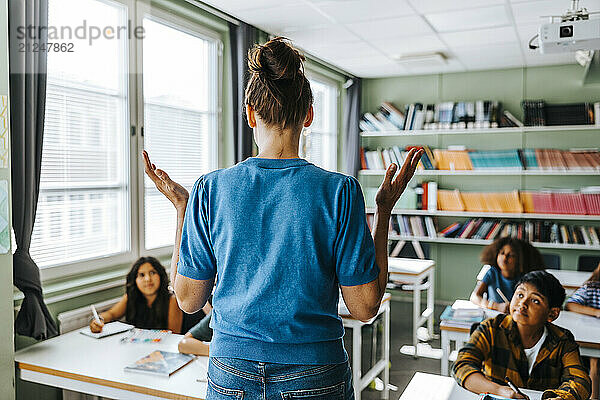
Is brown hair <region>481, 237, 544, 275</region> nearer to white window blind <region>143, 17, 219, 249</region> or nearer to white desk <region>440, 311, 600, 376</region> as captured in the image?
white desk <region>440, 311, 600, 376</region>

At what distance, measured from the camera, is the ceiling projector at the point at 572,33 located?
132 inches

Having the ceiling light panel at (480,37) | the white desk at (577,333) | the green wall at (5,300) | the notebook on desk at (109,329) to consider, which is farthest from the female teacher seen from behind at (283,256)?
the ceiling light panel at (480,37)

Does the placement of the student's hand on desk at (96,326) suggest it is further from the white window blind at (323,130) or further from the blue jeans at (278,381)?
the white window blind at (323,130)

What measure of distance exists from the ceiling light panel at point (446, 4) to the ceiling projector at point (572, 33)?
42 centimetres

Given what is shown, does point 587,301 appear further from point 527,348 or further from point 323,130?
point 323,130

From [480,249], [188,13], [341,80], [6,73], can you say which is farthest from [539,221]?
[6,73]

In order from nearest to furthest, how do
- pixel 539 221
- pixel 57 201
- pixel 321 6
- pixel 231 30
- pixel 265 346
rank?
pixel 265 346, pixel 57 201, pixel 321 6, pixel 231 30, pixel 539 221

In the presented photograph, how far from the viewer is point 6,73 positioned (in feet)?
7.47

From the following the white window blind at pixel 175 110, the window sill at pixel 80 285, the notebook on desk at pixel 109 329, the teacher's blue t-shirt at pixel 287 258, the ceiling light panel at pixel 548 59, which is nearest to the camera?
the teacher's blue t-shirt at pixel 287 258

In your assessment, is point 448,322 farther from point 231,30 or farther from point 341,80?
point 341,80

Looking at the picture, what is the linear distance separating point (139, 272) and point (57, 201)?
Result: 0.59 metres

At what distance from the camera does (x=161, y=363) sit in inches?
89.2

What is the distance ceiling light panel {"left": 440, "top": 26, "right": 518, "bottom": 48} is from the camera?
450 cm

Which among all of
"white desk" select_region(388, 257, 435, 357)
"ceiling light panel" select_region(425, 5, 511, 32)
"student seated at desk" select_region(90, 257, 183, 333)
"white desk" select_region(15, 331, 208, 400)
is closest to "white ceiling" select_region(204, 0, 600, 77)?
"ceiling light panel" select_region(425, 5, 511, 32)
